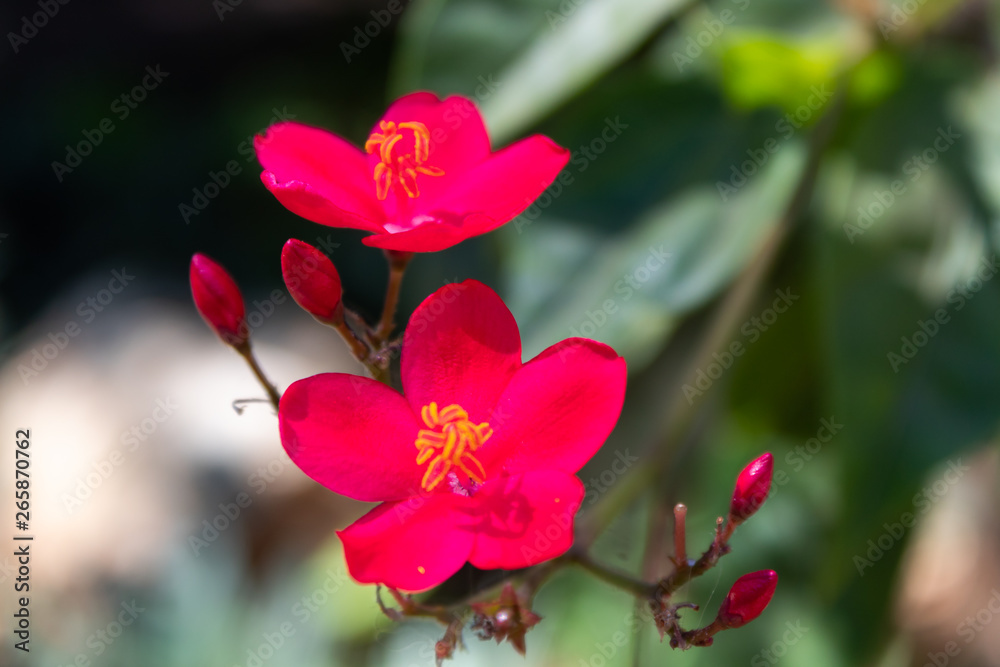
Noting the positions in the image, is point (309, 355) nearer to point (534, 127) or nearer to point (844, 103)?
point (534, 127)

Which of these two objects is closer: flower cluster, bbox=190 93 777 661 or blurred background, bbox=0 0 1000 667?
flower cluster, bbox=190 93 777 661

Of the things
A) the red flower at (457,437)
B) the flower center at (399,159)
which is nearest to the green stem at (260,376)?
the red flower at (457,437)

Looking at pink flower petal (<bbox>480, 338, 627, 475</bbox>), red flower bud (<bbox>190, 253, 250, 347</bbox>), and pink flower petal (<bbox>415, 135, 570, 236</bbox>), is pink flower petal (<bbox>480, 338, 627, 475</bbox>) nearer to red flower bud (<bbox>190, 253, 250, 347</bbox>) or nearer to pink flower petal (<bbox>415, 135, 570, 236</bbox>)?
pink flower petal (<bbox>415, 135, 570, 236</bbox>)

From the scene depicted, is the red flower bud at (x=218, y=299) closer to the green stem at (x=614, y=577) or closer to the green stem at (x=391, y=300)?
the green stem at (x=391, y=300)

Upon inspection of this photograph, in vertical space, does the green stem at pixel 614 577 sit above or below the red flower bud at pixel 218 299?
A: below

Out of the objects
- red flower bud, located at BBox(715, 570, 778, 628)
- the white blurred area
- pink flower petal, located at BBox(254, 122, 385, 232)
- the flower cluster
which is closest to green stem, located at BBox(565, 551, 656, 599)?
the flower cluster

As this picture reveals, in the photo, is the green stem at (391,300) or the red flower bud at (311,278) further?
the green stem at (391,300)
